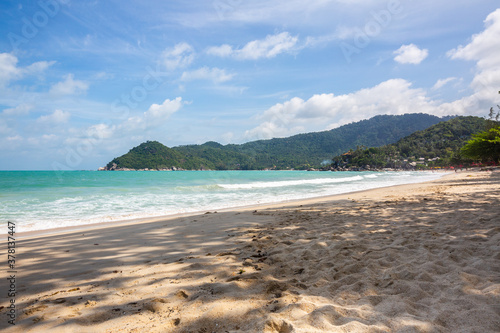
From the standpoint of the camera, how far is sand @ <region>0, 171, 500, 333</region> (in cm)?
220

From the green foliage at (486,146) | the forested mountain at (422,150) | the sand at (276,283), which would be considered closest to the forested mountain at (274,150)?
the forested mountain at (422,150)

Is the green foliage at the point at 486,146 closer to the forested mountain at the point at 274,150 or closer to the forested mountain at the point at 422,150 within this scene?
the forested mountain at the point at 422,150

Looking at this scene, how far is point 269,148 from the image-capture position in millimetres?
171625

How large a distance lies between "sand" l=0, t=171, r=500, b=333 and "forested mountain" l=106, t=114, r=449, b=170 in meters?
114

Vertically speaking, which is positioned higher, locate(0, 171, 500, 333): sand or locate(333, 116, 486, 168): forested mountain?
locate(333, 116, 486, 168): forested mountain

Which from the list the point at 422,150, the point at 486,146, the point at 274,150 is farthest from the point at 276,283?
the point at 274,150

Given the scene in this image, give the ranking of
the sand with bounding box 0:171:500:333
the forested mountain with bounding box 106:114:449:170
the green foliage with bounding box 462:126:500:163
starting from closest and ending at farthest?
the sand with bounding box 0:171:500:333
the green foliage with bounding box 462:126:500:163
the forested mountain with bounding box 106:114:449:170

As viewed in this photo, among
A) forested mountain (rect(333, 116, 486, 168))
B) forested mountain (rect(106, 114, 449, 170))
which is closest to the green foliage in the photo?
forested mountain (rect(333, 116, 486, 168))

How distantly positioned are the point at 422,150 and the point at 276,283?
516 feet

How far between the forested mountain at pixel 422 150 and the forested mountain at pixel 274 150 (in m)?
22.6

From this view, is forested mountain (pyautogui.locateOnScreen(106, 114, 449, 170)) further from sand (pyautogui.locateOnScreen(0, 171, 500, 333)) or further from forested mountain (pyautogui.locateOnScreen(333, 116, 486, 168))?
sand (pyautogui.locateOnScreen(0, 171, 500, 333))

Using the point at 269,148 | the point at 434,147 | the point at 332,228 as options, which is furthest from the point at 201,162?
the point at 332,228

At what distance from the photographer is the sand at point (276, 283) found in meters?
2.20

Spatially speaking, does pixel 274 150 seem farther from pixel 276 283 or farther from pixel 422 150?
pixel 276 283
